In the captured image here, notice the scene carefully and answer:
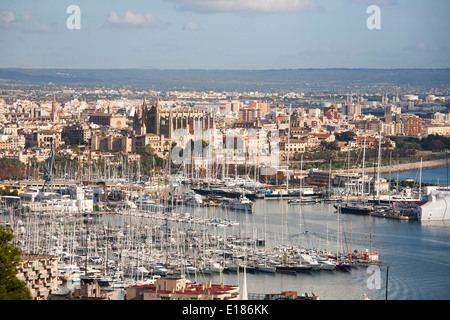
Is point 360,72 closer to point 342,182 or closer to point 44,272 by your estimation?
point 342,182

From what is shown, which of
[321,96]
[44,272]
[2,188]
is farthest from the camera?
[321,96]

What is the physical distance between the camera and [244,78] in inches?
2436

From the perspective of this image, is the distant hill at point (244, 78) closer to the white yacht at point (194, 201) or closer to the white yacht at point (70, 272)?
the white yacht at point (194, 201)

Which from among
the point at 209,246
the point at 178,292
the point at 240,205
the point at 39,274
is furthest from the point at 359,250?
the point at 178,292

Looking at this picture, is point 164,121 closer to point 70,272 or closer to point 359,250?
point 359,250

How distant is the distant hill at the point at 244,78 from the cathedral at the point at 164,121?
19989 mm

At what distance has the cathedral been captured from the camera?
74.9 feet

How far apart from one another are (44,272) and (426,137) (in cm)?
2261

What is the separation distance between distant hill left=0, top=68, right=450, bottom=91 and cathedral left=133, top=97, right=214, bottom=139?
20.0m

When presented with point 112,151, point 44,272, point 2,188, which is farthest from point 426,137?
point 44,272

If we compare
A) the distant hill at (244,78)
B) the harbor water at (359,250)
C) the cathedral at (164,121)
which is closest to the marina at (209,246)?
the harbor water at (359,250)
